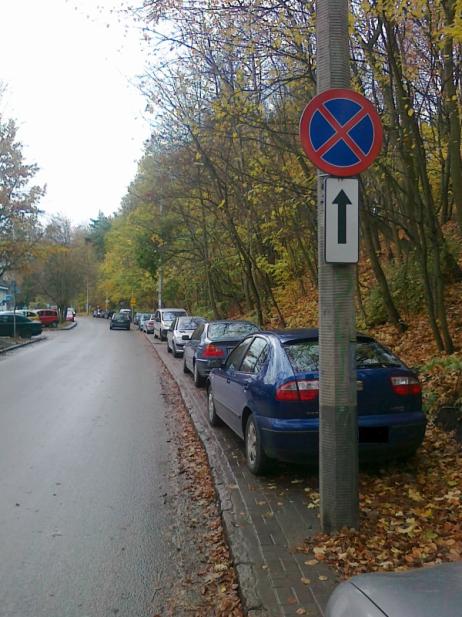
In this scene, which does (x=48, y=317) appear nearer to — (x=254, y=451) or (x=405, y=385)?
(x=254, y=451)

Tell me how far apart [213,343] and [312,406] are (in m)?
6.73

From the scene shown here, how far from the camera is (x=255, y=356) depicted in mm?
6684

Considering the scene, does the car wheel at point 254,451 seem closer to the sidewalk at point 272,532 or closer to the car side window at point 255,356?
the sidewalk at point 272,532

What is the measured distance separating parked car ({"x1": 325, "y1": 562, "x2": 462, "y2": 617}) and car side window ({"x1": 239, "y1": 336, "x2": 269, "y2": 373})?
13.0ft

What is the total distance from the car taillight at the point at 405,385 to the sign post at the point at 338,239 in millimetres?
1504

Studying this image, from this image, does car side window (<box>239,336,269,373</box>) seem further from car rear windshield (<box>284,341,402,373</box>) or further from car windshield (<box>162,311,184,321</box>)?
car windshield (<box>162,311,184,321</box>)

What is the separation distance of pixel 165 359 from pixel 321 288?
634 inches

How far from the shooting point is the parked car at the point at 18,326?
99.7 ft

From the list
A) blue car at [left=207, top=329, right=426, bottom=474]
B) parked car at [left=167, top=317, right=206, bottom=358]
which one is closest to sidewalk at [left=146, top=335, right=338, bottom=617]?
blue car at [left=207, top=329, right=426, bottom=474]

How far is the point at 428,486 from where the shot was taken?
528cm

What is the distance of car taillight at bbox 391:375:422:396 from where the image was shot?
18.4 feet

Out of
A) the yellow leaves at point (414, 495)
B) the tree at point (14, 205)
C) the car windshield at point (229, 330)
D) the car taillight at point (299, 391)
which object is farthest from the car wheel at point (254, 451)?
the tree at point (14, 205)

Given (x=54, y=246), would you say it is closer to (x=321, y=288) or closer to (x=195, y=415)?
(x=195, y=415)

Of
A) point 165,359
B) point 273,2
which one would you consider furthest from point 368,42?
point 165,359
